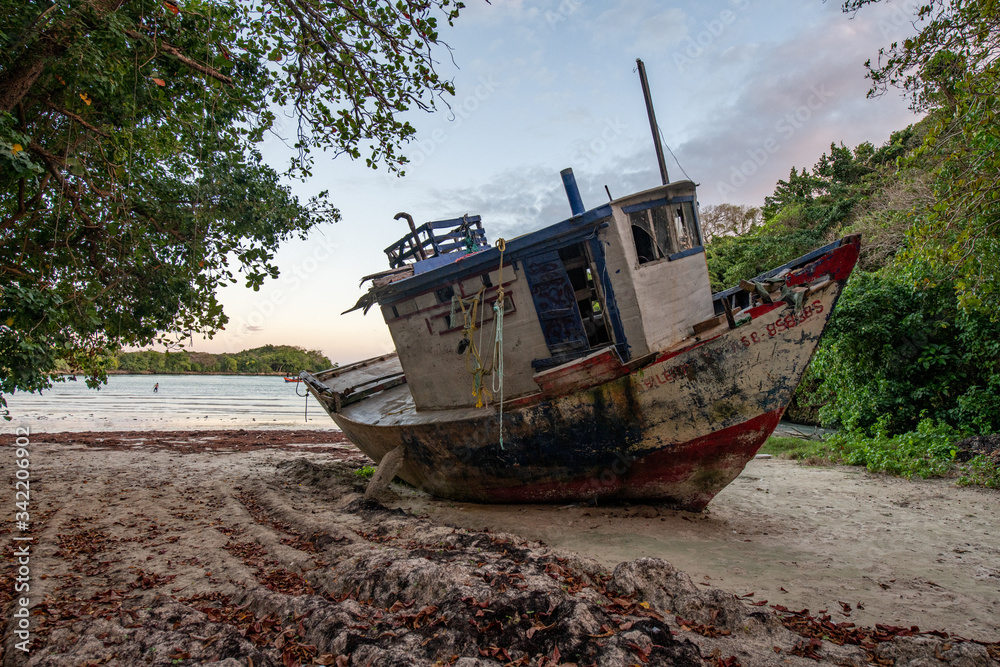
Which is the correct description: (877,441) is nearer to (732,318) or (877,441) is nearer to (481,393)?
(732,318)

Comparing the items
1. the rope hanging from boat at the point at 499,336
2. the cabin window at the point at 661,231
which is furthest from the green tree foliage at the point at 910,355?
the rope hanging from boat at the point at 499,336

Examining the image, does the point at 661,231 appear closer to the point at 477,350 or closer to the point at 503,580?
the point at 477,350

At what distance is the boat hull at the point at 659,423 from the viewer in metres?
5.24

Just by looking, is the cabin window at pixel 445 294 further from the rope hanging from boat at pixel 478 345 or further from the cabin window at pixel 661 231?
the cabin window at pixel 661 231

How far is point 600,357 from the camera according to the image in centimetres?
533

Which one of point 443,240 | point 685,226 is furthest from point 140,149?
point 685,226

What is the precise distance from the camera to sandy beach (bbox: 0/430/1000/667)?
9.20ft

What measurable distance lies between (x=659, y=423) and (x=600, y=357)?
1.03 m

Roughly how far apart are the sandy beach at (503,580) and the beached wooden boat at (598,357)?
2.13ft

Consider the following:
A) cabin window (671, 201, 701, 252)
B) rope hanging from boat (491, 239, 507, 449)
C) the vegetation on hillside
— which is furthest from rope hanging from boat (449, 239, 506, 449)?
the vegetation on hillside

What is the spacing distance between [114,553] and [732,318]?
6675 millimetres

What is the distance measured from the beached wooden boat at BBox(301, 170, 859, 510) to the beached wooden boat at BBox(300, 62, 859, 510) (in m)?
0.02

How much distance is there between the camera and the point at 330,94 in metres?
5.89

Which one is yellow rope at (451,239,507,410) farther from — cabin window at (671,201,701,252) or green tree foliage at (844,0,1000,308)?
green tree foliage at (844,0,1000,308)
